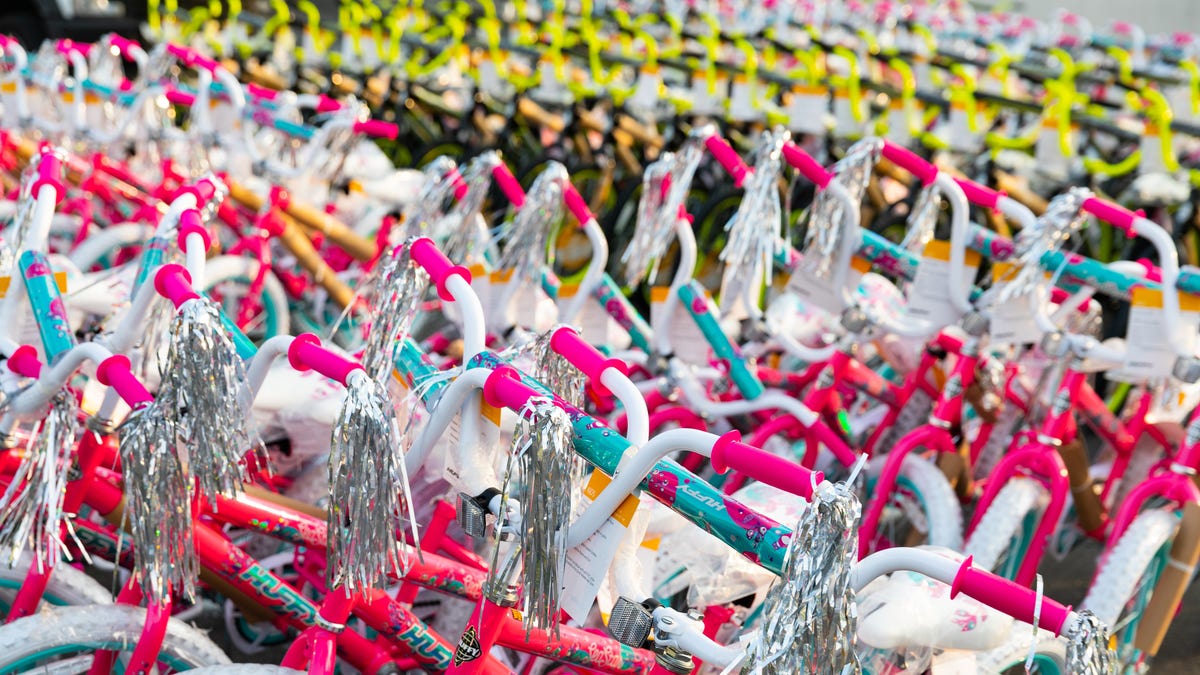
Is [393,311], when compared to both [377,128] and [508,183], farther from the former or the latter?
[377,128]

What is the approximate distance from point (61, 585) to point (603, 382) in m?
1.00

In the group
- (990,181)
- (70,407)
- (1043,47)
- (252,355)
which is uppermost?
(1043,47)

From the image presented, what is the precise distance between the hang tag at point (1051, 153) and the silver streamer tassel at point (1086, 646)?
3.81 meters

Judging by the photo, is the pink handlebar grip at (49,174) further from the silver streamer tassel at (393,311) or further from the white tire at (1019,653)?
the white tire at (1019,653)

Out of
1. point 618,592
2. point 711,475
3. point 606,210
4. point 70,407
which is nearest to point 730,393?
point 711,475

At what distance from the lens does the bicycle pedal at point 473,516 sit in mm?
1640

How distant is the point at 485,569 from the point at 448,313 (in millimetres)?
871

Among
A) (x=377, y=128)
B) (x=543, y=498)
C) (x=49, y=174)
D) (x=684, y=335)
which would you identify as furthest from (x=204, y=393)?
(x=377, y=128)

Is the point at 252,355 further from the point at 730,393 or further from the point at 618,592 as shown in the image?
the point at 730,393

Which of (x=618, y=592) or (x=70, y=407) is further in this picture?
(x=70, y=407)

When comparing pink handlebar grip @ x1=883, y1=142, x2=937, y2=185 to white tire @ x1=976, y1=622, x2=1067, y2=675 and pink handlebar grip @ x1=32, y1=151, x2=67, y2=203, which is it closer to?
white tire @ x1=976, y1=622, x2=1067, y2=675

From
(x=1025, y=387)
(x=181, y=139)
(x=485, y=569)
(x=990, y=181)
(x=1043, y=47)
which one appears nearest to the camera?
(x=485, y=569)

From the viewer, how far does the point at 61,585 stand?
79.4 inches

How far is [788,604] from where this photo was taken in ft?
4.42
